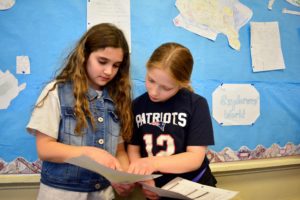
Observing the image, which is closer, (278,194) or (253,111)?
(253,111)

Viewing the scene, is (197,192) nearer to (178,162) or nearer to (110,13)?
(178,162)

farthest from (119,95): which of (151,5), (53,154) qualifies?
(151,5)

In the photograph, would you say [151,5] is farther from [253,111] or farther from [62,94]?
[253,111]

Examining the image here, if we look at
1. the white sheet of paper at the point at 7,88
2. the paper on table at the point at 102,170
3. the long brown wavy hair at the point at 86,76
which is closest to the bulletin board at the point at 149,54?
the white sheet of paper at the point at 7,88

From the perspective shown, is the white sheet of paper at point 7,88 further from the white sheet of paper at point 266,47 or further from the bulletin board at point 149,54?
the white sheet of paper at point 266,47

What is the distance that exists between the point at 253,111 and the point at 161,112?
1.92 ft

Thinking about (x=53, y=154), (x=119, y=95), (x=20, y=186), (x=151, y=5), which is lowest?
(x=20, y=186)

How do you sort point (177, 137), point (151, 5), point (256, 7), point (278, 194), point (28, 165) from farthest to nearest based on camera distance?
point (278, 194) → point (256, 7) → point (151, 5) → point (28, 165) → point (177, 137)

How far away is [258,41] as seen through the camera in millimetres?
1250

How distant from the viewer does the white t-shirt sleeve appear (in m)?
0.74

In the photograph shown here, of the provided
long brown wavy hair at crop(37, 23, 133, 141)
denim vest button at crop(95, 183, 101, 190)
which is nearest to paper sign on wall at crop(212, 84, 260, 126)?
long brown wavy hair at crop(37, 23, 133, 141)

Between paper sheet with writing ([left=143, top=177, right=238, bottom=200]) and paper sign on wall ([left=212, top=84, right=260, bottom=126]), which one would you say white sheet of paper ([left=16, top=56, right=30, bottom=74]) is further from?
paper sign on wall ([left=212, top=84, right=260, bottom=126])

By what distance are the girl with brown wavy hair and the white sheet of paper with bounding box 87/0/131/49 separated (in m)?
0.18

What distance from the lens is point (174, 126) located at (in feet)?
2.82
